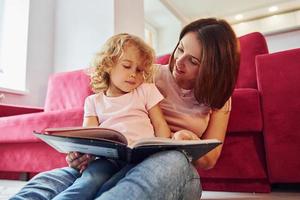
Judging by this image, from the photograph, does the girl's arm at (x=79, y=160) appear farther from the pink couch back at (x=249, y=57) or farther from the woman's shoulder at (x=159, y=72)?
the pink couch back at (x=249, y=57)

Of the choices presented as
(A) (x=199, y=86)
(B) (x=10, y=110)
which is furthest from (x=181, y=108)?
(B) (x=10, y=110)

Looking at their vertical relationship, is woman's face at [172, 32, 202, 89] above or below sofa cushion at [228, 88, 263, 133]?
above

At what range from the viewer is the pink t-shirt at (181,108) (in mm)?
810

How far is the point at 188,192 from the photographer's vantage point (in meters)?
0.57

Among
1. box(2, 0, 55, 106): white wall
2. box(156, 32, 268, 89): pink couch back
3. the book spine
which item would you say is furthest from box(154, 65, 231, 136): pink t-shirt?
box(2, 0, 55, 106): white wall

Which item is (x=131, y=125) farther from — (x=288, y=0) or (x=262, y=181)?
(x=288, y=0)

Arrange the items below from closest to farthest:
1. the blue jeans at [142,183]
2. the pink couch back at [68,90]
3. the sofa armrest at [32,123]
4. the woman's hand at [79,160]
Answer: the blue jeans at [142,183] < the woman's hand at [79,160] < the sofa armrest at [32,123] < the pink couch back at [68,90]

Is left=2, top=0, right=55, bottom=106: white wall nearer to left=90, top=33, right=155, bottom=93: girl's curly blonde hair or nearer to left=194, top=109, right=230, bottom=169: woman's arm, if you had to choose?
left=90, top=33, right=155, bottom=93: girl's curly blonde hair

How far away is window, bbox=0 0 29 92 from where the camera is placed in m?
2.32

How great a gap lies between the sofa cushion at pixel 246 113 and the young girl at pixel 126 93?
0.36 metres

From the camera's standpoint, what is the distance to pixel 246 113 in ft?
3.35

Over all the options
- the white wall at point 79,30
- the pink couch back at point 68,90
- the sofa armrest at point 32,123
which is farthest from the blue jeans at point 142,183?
the white wall at point 79,30

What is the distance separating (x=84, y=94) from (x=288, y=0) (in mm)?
2482

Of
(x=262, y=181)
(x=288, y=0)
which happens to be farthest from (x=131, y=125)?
(x=288, y=0)
